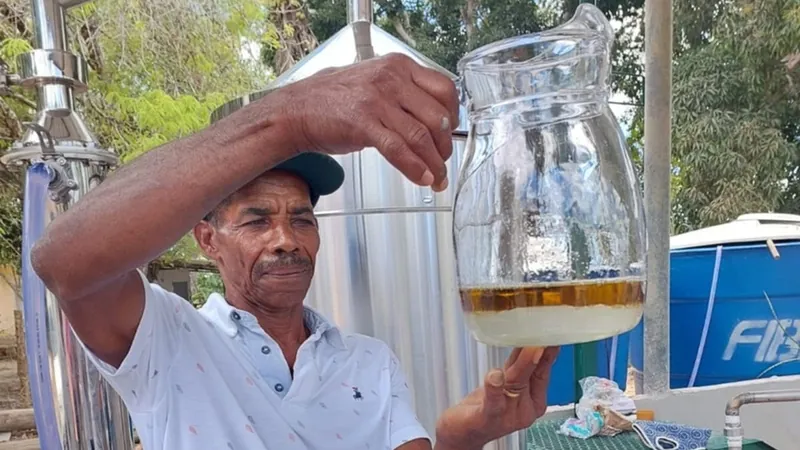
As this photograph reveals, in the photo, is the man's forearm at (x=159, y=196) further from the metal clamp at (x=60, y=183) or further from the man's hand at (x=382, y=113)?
the metal clamp at (x=60, y=183)

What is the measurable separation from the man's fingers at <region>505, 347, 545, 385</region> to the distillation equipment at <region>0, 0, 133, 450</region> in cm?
54

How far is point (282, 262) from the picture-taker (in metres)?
1.02

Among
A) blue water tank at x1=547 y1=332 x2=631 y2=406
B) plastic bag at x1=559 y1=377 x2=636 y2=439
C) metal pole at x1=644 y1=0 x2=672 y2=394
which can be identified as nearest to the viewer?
plastic bag at x1=559 y1=377 x2=636 y2=439

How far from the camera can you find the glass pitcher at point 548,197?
0.60 m

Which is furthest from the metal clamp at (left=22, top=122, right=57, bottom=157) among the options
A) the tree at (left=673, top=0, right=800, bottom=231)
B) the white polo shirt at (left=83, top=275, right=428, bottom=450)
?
the tree at (left=673, top=0, right=800, bottom=231)

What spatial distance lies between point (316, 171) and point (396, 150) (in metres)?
0.57

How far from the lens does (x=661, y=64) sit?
275cm

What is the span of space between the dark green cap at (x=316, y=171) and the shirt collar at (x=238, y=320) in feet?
0.70

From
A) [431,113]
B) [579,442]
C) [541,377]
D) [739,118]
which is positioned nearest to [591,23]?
[431,113]

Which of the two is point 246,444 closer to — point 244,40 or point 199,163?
point 199,163

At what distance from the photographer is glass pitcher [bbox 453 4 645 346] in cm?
60

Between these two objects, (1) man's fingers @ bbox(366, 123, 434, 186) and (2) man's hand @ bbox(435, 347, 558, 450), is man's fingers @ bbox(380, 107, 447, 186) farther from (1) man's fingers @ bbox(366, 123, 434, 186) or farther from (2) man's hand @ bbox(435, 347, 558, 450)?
(2) man's hand @ bbox(435, 347, 558, 450)

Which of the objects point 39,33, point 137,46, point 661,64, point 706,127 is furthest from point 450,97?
point 706,127

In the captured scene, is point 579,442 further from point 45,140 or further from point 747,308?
point 45,140
